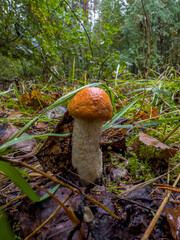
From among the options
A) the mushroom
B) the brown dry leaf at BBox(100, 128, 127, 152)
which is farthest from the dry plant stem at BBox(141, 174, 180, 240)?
the brown dry leaf at BBox(100, 128, 127, 152)

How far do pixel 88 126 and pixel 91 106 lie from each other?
0.17m

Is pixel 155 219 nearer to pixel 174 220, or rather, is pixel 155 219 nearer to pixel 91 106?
pixel 174 220

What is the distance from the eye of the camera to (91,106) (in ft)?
3.17

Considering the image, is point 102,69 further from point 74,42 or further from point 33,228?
point 33,228

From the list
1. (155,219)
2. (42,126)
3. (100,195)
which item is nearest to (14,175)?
(100,195)

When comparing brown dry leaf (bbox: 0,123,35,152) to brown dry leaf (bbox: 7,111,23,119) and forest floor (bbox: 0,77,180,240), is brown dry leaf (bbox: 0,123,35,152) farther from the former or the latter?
brown dry leaf (bbox: 7,111,23,119)

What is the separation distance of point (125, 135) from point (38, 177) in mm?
1081

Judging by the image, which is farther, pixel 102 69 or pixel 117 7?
pixel 117 7

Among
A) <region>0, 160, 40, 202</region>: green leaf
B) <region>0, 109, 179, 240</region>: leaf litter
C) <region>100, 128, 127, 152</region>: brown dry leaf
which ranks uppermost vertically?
<region>0, 160, 40, 202</region>: green leaf

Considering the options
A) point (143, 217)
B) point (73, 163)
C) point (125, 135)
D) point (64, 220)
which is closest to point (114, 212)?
point (143, 217)

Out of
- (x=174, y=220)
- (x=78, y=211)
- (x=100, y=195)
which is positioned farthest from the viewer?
(x=100, y=195)

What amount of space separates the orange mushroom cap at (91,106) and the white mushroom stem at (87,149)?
9cm

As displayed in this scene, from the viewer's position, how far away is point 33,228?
84cm

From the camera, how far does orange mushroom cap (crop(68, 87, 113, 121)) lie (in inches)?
38.0
